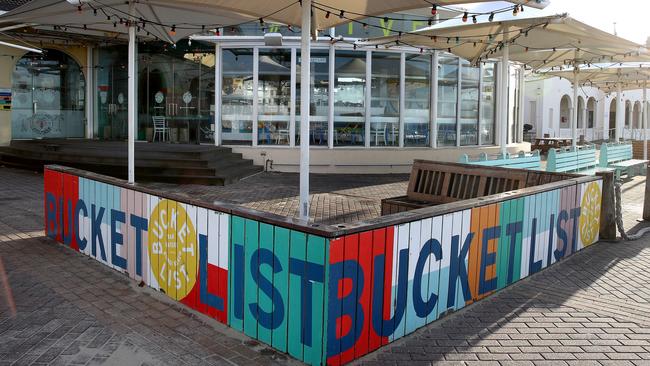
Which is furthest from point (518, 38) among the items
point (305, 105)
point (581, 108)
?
point (581, 108)

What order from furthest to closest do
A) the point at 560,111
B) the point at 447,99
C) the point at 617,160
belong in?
the point at 560,111, the point at 447,99, the point at 617,160

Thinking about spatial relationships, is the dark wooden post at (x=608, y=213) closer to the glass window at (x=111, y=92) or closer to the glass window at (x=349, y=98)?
the glass window at (x=349, y=98)

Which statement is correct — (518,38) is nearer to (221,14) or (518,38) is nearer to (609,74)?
(221,14)

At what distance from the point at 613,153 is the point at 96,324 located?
1612 cm

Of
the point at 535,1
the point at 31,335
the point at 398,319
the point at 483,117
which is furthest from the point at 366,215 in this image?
the point at 483,117

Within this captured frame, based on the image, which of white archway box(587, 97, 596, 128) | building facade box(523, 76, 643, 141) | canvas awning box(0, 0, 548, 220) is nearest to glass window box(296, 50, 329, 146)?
canvas awning box(0, 0, 548, 220)

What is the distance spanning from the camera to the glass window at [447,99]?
1827cm

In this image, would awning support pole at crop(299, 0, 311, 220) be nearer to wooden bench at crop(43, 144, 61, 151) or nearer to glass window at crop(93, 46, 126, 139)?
wooden bench at crop(43, 144, 61, 151)

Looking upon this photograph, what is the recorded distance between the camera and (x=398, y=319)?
4457 millimetres

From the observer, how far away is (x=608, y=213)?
8.52 metres

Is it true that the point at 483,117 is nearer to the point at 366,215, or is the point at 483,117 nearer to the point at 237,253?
the point at 366,215

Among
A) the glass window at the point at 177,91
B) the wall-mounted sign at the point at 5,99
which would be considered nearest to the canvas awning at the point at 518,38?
the glass window at the point at 177,91

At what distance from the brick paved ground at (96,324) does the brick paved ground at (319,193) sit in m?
4.04

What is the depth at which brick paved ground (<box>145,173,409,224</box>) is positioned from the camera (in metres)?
Result: 10.3
